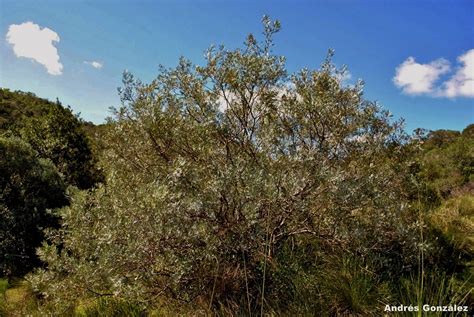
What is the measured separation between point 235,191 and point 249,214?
419 mm

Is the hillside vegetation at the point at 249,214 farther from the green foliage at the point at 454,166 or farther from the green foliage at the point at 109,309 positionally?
the green foliage at the point at 454,166

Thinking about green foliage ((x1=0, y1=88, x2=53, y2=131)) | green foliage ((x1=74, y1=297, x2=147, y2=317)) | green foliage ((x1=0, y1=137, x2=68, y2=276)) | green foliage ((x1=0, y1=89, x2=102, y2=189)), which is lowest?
green foliage ((x1=74, y1=297, x2=147, y2=317))

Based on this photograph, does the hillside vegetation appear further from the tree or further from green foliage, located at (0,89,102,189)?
green foliage, located at (0,89,102,189)

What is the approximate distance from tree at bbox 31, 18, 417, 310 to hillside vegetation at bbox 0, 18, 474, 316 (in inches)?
0.9

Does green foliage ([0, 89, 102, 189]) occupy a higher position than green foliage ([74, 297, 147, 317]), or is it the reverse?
green foliage ([0, 89, 102, 189])

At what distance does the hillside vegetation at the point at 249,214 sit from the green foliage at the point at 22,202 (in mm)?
1550

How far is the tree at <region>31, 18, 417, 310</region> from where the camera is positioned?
4586 mm

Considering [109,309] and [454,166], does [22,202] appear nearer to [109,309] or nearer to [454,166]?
[109,309]

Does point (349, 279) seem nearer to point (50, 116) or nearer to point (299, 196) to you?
point (299, 196)

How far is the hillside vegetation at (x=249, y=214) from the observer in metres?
4.60

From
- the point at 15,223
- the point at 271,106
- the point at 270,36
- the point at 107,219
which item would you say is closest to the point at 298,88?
the point at 271,106

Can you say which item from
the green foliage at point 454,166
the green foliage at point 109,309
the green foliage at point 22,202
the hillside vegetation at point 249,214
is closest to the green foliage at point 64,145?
the green foliage at point 22,202

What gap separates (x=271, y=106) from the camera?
615 centimetres

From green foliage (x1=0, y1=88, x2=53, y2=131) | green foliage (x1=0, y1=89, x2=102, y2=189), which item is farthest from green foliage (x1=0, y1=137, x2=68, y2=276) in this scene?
green foliage (x1=0, y1=88, x2=53, y2=131)
